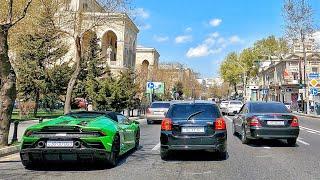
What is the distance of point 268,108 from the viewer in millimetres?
15672

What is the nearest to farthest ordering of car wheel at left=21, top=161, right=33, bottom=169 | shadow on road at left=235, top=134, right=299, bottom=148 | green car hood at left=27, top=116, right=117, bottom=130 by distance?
green car hood at left=27, top=116, right=117, bottom=130
car wheel at left=21, top=161, right=33, bottom=169
shadow on road at left=235, top=134, right=299, bottom=148

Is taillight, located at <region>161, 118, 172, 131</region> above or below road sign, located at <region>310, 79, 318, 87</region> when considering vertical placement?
below

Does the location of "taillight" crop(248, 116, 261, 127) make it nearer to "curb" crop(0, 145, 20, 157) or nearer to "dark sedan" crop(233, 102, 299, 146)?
"dark sedan" crop(233, 102, 299, 146)

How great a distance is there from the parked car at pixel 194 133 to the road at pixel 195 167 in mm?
389

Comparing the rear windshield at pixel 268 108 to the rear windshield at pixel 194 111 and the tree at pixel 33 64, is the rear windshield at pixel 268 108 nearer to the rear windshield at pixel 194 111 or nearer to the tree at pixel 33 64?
the rear windshield at pixel 194 111

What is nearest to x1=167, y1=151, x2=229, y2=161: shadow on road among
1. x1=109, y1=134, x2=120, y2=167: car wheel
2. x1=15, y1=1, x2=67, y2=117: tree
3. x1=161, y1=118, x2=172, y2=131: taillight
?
x1=161, y1=118, x2=172, y2=131: taillight

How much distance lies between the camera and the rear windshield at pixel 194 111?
11707 mm

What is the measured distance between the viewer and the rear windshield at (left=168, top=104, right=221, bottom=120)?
11707 millimetres

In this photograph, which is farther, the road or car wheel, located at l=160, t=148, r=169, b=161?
car wheel, located at l=160, t=148, r=169, b=161

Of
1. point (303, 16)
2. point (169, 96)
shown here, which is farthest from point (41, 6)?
point (169, 96)

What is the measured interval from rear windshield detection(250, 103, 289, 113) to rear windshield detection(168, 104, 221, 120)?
4.14 meters

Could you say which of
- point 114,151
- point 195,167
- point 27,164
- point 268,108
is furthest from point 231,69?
point 27,164

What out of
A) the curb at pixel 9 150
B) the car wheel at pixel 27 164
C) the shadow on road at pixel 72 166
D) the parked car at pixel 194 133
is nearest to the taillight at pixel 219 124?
Result: the parked car at pixel 194 133

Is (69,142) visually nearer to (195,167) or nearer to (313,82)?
(195,167)
